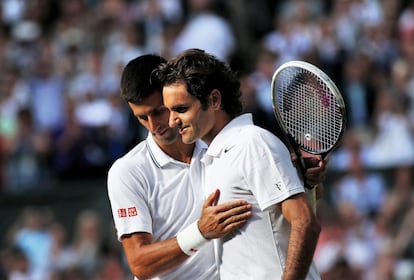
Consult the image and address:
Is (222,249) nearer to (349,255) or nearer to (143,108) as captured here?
(143,108)

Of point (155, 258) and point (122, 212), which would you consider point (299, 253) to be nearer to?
point (155, 258)

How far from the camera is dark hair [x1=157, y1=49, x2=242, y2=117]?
5.79 meters

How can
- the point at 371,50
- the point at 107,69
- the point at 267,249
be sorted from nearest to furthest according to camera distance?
1. the point at 267,249
2. the point at 371,50
3. the point at 107,69

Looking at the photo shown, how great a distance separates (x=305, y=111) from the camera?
606cm

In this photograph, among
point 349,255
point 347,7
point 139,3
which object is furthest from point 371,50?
point 139,3

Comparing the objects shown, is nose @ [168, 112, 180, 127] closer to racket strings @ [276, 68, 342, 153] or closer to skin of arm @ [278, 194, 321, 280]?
racket strings @ [276, 68, 342, 153]

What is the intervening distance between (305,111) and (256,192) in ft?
2.07

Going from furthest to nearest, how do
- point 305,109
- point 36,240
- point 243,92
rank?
point 36,240 < point 243,92 < point 305,109

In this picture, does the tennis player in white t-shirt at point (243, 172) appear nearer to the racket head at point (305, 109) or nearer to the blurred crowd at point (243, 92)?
the racket head at point (305, 109)

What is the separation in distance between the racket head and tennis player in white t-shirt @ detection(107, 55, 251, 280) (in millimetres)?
536

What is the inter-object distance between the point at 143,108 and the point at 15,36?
1080 centimetres

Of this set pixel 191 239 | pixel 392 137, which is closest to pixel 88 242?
pixel 392 137

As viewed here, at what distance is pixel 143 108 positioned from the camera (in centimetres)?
616

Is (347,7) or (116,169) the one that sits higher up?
(116,169)
